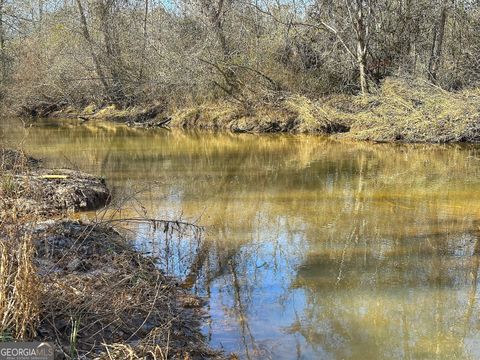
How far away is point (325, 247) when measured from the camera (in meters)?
7.26

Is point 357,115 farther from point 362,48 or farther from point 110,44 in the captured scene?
point 110,44

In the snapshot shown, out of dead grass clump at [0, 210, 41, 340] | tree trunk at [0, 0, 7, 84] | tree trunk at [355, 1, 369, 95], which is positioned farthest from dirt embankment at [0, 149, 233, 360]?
tree trunk at [355, 1, 369, 95]

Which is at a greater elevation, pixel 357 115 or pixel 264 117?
pixel 357 115

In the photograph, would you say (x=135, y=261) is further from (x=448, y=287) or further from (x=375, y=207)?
(x=375, y=207)

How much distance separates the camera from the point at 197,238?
7.59m

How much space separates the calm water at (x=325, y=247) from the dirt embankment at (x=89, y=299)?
444 mm

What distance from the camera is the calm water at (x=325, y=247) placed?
4.90m

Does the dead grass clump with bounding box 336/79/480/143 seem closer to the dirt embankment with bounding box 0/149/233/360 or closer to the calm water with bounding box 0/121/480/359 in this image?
the calm water with bounding box 0/121/480/359

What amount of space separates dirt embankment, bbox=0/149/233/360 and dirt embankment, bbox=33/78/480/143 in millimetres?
12995

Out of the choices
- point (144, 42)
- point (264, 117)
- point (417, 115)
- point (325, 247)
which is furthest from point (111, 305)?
point (144, 42)

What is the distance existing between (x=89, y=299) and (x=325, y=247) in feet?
12.8

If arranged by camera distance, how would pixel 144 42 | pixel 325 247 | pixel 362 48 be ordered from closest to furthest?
pixel 325 247 < pixel 362 48 < pixel 144 42

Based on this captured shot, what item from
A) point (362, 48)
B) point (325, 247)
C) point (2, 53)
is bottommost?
point (325, 247)

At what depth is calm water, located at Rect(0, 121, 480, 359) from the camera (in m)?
4.90
